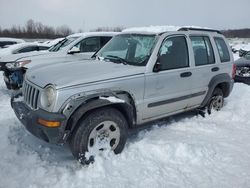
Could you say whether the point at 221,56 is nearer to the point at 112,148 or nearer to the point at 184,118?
the point at 184,118

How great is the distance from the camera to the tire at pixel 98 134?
Answer: 3273mm

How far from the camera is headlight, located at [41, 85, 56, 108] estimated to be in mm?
3098

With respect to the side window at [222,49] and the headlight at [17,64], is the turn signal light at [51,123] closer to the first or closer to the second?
the side window at [222,49]

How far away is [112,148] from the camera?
3658 mm

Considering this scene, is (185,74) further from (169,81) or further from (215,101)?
(215,101)

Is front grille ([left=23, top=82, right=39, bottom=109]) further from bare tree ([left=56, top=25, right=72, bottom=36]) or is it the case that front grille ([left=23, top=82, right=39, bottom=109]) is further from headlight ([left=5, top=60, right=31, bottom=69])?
bare tree ([left=56, top=25, right=72, bottom=36])

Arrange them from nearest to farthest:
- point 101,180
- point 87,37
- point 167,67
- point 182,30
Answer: point 101,180 → point 167,67 → point 182,30 → point 87,37

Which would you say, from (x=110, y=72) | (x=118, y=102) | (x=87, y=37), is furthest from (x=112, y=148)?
(x=87, y=37)

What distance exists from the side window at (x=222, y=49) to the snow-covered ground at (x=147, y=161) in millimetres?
1519

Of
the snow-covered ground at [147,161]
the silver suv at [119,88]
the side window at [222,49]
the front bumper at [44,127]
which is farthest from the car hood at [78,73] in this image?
the side window at [222,49]

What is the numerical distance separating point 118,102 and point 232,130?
2647mm

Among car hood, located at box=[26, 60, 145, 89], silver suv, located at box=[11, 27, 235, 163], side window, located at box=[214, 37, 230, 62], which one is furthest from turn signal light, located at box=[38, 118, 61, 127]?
side window, located at box=[214, 37, 230, 62]

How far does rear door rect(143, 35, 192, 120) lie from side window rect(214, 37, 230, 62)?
1.22 meters

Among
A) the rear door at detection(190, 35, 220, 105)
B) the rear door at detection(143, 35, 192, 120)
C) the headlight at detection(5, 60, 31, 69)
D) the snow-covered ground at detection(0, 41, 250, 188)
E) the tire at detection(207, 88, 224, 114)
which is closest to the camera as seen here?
the snow-covered ground at detection(0, 41, 250, 188)
